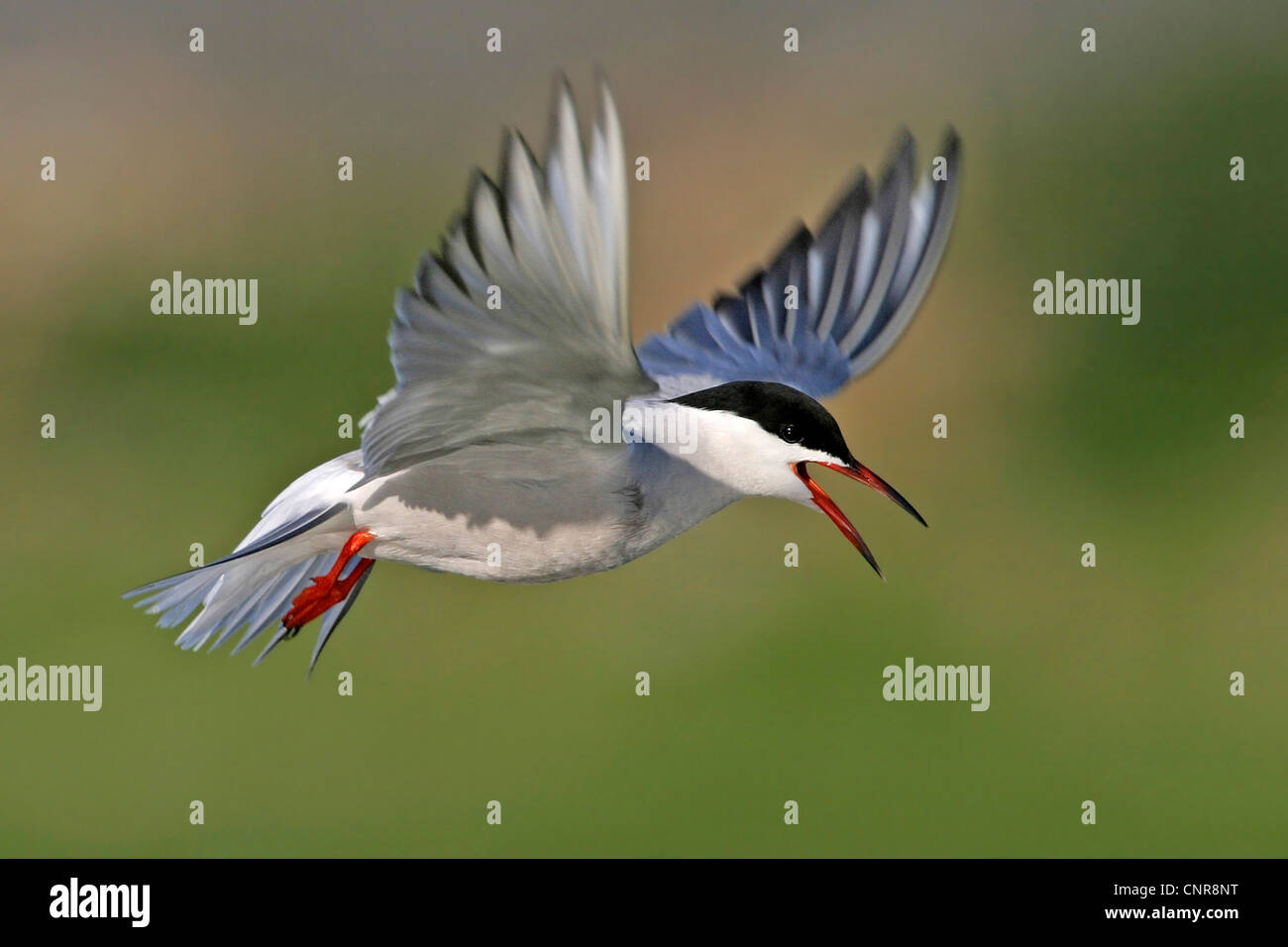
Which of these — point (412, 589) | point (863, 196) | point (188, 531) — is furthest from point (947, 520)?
point (863, 196)

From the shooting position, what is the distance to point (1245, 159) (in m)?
10.7

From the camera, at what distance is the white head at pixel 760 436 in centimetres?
255

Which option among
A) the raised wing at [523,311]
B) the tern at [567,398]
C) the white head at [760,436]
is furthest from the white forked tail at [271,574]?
the white head at [760,436]

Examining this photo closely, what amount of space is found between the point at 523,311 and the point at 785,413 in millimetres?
513

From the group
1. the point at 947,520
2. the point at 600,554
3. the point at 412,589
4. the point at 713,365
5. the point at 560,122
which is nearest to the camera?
the point at 560,122

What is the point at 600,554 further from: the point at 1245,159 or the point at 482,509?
the point at 1245,159

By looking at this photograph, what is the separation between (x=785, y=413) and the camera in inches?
100

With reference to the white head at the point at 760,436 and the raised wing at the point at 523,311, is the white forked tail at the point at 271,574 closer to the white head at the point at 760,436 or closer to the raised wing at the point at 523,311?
the raised wing at the point at 523,311

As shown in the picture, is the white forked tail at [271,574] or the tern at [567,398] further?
the white forked tail at [271,574]

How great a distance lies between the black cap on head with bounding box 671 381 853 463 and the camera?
8.35 feet

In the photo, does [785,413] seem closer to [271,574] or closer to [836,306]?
[836,306]

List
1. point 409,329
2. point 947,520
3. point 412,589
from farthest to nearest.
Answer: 1. point 947,520
2. point 412,589
3. point 409,329

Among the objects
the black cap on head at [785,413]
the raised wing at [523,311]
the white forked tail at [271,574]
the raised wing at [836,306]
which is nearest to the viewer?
the raised wing at [523,311]

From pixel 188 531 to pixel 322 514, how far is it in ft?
21.6
